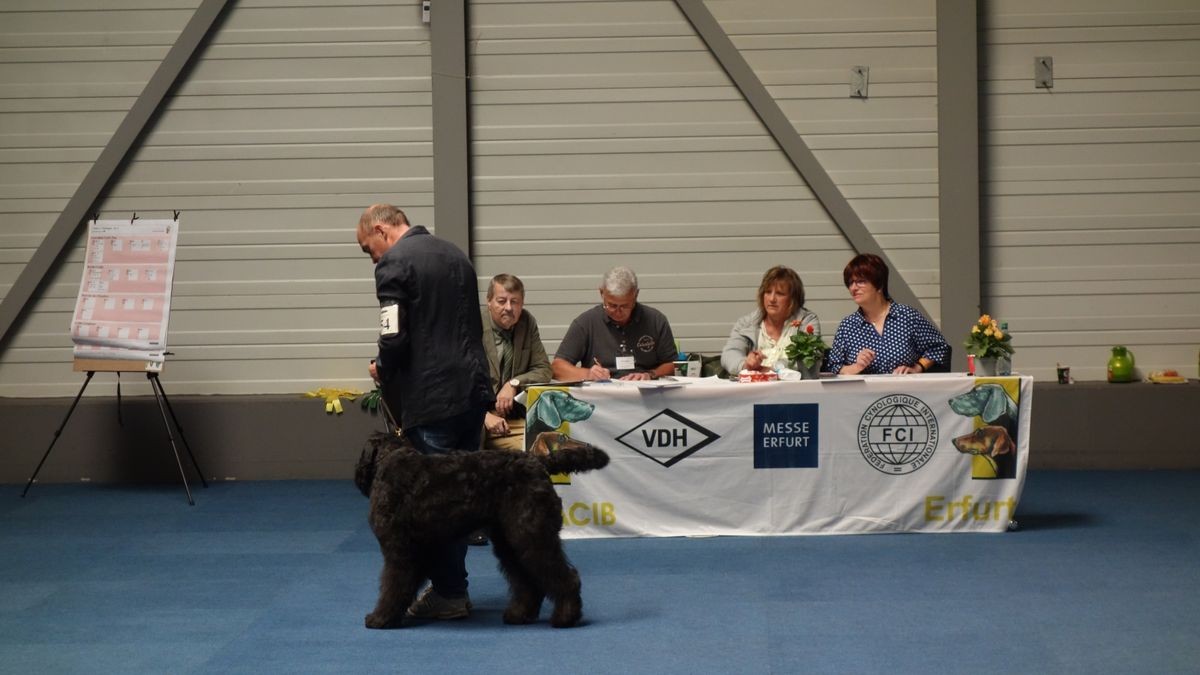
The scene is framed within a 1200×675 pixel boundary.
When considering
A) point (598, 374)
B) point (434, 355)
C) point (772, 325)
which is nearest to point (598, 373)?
point (598, 374)

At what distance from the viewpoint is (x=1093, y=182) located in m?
7.79

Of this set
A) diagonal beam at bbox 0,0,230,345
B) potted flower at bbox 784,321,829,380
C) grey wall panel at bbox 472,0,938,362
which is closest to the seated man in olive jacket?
potted flower at bbox 784,321,829,380

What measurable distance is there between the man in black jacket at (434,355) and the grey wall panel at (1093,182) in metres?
4.25

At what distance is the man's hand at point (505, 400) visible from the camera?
241 inches

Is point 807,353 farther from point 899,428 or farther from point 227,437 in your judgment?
point 227,437

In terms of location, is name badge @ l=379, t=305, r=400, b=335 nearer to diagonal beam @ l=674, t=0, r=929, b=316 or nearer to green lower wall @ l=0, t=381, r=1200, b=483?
green lower wall @ l=0, t=381, r=1200, b=483

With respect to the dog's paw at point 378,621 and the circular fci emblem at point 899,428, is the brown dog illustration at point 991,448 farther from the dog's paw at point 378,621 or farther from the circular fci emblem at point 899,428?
the dog's paw at point 378,621

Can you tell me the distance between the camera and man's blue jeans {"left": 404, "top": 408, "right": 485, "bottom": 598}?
4.59m

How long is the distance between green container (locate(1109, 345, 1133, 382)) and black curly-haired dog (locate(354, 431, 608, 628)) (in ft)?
14.6

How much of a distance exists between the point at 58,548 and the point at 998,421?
13.8ft

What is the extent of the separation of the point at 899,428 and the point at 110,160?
491cm

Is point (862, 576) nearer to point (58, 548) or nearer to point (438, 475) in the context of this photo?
point (438, 475)

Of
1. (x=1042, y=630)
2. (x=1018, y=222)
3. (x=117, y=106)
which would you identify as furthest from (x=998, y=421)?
(x=117, y=106)

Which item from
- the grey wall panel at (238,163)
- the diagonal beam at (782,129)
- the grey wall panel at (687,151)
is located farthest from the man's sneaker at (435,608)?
the diagonal beam at (782,129)
